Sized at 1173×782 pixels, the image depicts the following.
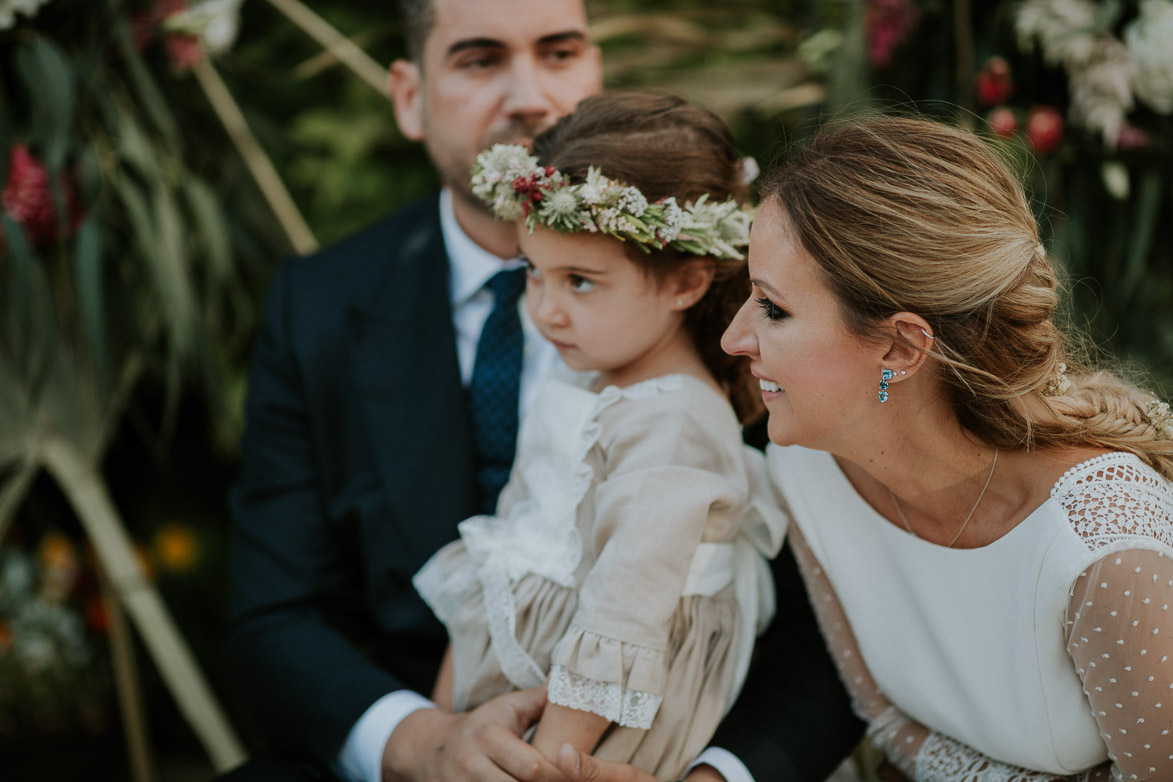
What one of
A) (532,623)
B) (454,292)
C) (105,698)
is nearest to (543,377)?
(454,292)

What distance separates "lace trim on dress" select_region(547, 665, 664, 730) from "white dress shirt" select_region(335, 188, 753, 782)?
239 millimetres

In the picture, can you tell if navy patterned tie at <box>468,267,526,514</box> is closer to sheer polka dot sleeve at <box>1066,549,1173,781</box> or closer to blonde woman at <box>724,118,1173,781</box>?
blonde woman at <box>724,118,1173,781</box>

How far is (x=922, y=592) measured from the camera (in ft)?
5.60

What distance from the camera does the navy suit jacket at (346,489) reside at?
2.07m

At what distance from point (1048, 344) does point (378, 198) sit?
8.21ft

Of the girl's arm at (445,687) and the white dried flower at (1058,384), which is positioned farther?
the girl's arm at (445,687)

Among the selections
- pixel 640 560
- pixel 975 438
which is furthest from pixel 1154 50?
pixel 640 560

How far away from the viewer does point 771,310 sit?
5.06 ft

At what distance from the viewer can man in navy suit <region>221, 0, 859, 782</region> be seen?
2059 millimetres

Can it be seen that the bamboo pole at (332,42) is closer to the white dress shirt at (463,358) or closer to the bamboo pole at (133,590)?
the white dress shirt at (463,358)

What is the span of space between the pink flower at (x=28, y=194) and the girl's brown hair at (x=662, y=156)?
1.36 m

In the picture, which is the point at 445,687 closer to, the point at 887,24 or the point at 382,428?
the point at 382,428

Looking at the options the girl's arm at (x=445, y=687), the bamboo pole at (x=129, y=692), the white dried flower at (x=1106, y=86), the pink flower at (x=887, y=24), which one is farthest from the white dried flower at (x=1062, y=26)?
the bamboo pole at (x=129, y=692)

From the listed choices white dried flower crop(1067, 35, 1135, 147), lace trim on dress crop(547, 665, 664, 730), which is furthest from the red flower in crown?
white dried flower crop(1067, 35, 1135, 147)
